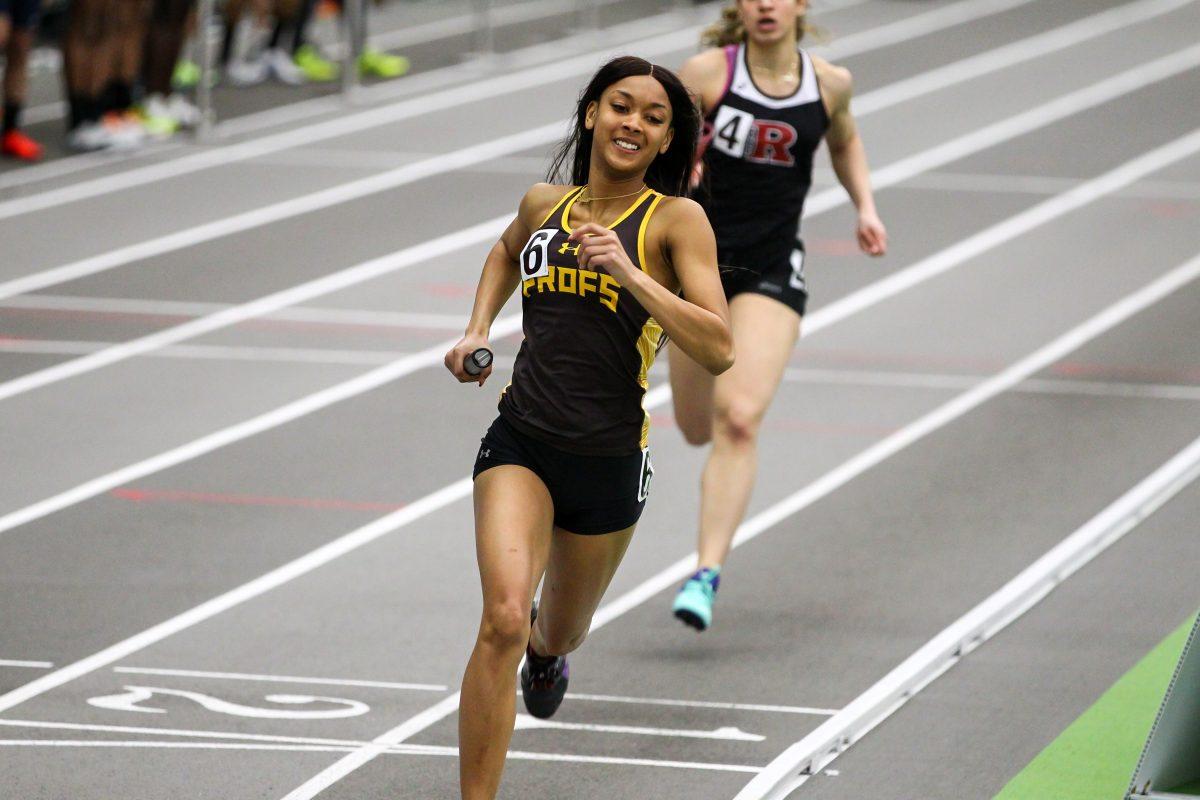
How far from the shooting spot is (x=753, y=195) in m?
8.27

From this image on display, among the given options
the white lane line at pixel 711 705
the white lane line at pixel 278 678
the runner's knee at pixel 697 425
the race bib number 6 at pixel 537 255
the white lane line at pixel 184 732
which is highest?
the race bib number 6 at pixel 537 255

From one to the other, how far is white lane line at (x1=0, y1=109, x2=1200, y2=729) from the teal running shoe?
919 mm

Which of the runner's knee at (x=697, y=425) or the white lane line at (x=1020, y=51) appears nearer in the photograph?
the runner's knee at (x=697, y=425)

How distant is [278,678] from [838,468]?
404 cm

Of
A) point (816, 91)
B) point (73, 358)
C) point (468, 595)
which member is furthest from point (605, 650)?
point (73, 358)

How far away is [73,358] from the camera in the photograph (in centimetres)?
1250

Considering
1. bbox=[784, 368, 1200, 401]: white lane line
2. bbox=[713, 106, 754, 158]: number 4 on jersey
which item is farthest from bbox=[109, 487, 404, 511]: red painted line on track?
bbox=[784, 368, 1200, 401]: white lane line

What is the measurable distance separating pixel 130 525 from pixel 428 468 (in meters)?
1.67

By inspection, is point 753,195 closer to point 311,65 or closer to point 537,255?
point 537,255

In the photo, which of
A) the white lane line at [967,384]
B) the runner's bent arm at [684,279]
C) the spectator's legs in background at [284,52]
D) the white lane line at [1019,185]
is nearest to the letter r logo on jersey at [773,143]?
the runner's bent arm at [684,279]

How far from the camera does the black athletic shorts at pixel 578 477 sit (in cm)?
582

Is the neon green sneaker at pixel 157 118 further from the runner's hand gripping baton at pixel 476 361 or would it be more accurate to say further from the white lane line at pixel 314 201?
the runner's hand gripping baton at pixel 476 361

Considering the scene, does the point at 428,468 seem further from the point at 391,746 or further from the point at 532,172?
the point at 532,172

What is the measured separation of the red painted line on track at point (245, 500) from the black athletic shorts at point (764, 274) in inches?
90.4
